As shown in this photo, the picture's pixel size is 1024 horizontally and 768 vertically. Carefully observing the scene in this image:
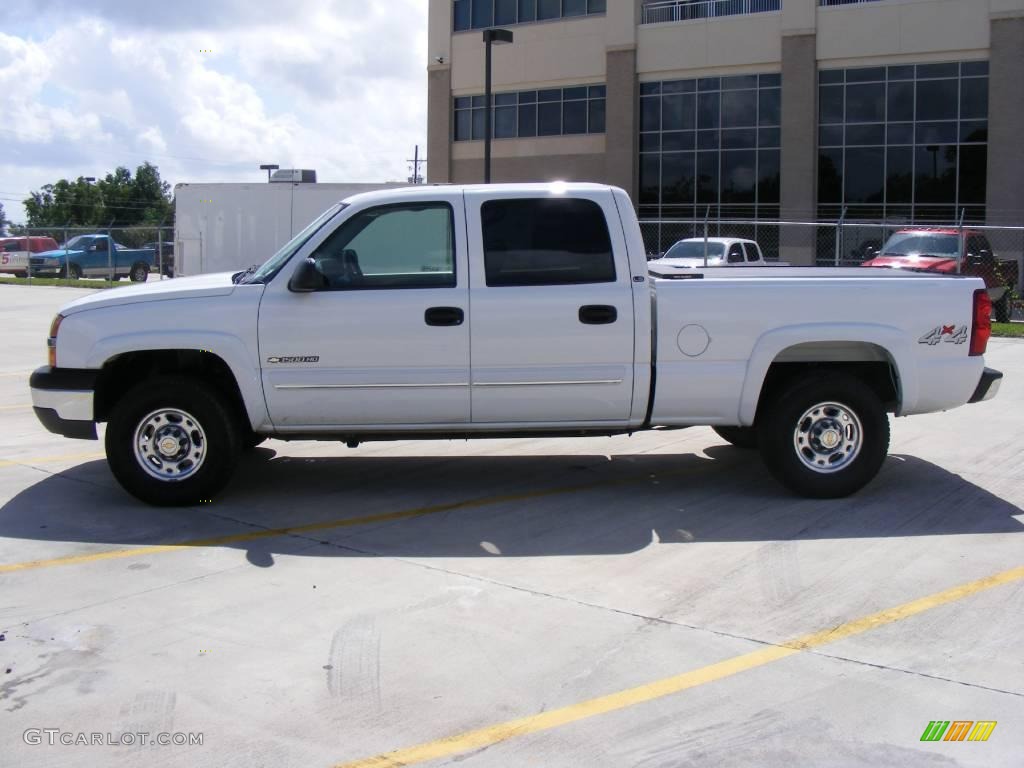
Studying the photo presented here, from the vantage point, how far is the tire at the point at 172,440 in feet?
24.5

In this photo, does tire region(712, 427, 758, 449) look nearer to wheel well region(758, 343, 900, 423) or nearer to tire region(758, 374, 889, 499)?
wheel well region(758, 343, 900, 423)

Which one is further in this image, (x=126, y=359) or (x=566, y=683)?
(x=126, y=359)

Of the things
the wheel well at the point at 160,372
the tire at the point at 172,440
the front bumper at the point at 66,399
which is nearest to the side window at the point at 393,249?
the wheel well at the point at 160,372

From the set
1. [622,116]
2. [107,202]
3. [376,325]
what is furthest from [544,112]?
[107,202]

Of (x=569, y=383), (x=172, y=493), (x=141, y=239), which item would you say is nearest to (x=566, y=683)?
(x=569, y=383)

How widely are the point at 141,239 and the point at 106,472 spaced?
5446 centimetres

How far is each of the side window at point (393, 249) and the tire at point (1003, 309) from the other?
64.1ft

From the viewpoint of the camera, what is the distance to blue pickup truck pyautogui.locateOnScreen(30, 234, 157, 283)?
1590 inches

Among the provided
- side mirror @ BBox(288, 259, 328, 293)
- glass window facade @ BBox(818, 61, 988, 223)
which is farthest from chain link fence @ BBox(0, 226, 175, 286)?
side mirror @ BBox(288, 259, 328, 293)

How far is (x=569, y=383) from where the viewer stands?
751 centimetres

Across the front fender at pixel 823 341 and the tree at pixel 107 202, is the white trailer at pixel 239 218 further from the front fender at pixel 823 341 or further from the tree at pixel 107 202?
the tree at pixel 107 202

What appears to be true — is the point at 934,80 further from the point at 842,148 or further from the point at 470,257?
the point at 470,257

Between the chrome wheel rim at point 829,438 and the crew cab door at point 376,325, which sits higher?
the crew cab door at point 376,325

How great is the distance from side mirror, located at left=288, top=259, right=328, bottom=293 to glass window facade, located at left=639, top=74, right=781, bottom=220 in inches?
1274
